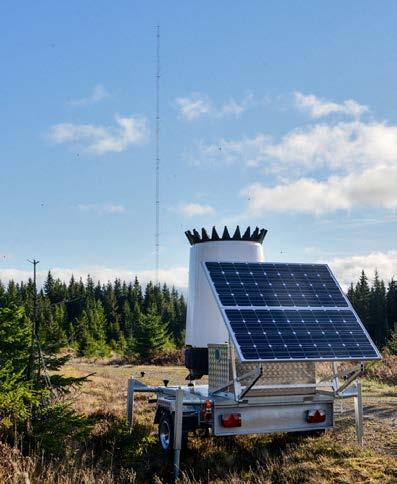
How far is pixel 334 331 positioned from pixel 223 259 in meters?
3.41

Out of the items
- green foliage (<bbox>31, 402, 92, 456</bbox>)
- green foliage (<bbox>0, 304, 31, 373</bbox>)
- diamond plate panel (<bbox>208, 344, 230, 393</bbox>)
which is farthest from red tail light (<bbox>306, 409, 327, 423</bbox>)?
green foliage (<bbox>0, 304, 31, 373</bbox>)

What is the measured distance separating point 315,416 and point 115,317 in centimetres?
10784

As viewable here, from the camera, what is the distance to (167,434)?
10320 millimetres

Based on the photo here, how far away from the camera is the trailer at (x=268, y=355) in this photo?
31.0 feet

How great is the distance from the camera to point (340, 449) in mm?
9586

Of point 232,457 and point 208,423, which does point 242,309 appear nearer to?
point 208,423

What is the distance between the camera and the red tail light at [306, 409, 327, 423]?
33.2ft

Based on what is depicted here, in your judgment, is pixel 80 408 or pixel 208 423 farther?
pixel 80 408

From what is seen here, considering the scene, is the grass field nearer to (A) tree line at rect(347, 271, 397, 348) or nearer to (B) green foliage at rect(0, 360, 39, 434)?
(B) green foliage at rect(0, 360, 39, 434)

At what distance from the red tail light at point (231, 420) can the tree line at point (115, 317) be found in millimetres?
29442

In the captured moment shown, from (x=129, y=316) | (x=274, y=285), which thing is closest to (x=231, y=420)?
(x=274, y=285)

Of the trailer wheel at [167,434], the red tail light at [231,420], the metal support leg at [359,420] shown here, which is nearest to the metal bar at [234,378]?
the red tail light at [231,420]

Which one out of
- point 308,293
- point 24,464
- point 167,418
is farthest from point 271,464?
point 24,464

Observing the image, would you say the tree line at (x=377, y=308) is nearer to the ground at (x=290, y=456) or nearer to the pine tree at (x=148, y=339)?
the pine tree at (x=148, y=339)
